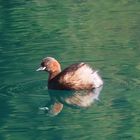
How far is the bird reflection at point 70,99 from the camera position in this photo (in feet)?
36.7

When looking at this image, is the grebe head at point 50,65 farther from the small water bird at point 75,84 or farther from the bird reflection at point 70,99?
the bird reflection at point 70,99

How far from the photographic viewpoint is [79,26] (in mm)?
17797

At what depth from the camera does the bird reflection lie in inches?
440

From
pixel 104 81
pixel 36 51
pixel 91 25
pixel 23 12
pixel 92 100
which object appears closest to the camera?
pixel 92 100

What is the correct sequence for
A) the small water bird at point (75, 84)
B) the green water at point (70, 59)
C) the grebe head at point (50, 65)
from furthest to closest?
the grebe head at point (50, 65) → the small water bird at point (75, 84) → the green water at point (70, 59)

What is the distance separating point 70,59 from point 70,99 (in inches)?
94.8

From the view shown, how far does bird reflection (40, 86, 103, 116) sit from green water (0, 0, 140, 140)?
0.11 metres

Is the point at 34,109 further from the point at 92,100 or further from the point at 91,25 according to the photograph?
the point at 91,25

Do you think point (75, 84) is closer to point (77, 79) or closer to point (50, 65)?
point (77, 79)

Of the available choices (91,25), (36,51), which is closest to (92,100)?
(36,51)

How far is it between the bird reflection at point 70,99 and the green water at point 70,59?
110mm

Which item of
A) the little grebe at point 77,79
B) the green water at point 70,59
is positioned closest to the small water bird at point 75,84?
the little grebe at point 77,79

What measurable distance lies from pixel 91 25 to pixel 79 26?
27cm

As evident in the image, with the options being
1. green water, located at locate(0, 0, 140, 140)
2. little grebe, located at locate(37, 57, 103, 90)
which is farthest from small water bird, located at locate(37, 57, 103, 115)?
green water, located at locate(0, 0, 140, 140)
